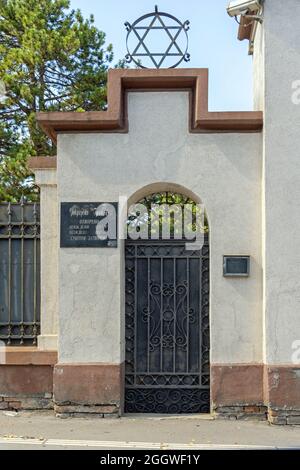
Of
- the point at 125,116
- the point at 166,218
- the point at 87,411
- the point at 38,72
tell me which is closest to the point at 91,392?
the point at 87,411

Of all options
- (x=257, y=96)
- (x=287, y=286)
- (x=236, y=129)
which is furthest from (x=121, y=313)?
(x=257, y=96)

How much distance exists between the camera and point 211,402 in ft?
28.0

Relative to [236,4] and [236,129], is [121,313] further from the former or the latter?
[236,4]

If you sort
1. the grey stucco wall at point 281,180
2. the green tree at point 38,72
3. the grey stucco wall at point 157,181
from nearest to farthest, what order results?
the grey stucco wall at point 281,180 < the grey stucco wall at point 157,181 < the green tree at point 38,72

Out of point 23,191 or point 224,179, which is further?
point 23,191

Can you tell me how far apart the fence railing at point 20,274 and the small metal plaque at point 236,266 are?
2.58 m

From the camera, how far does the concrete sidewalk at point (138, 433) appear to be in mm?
7297

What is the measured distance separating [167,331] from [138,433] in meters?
1.54

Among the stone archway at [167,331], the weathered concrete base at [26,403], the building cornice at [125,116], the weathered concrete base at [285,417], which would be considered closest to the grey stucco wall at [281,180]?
the building cornice at [125,116]

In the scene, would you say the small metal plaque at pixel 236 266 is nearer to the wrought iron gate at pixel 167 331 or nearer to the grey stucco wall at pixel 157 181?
the grey stucco wall at pixel 157 181

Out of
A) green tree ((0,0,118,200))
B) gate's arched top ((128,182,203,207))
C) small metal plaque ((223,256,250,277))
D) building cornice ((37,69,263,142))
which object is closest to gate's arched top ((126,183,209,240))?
gate's arched top ((128,182,203,207))

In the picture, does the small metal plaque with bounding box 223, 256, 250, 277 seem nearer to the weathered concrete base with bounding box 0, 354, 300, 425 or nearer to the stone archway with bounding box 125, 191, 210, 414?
the stone archway with bounding box 125, 191, 210, 414

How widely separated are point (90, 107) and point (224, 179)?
10.7 meters
